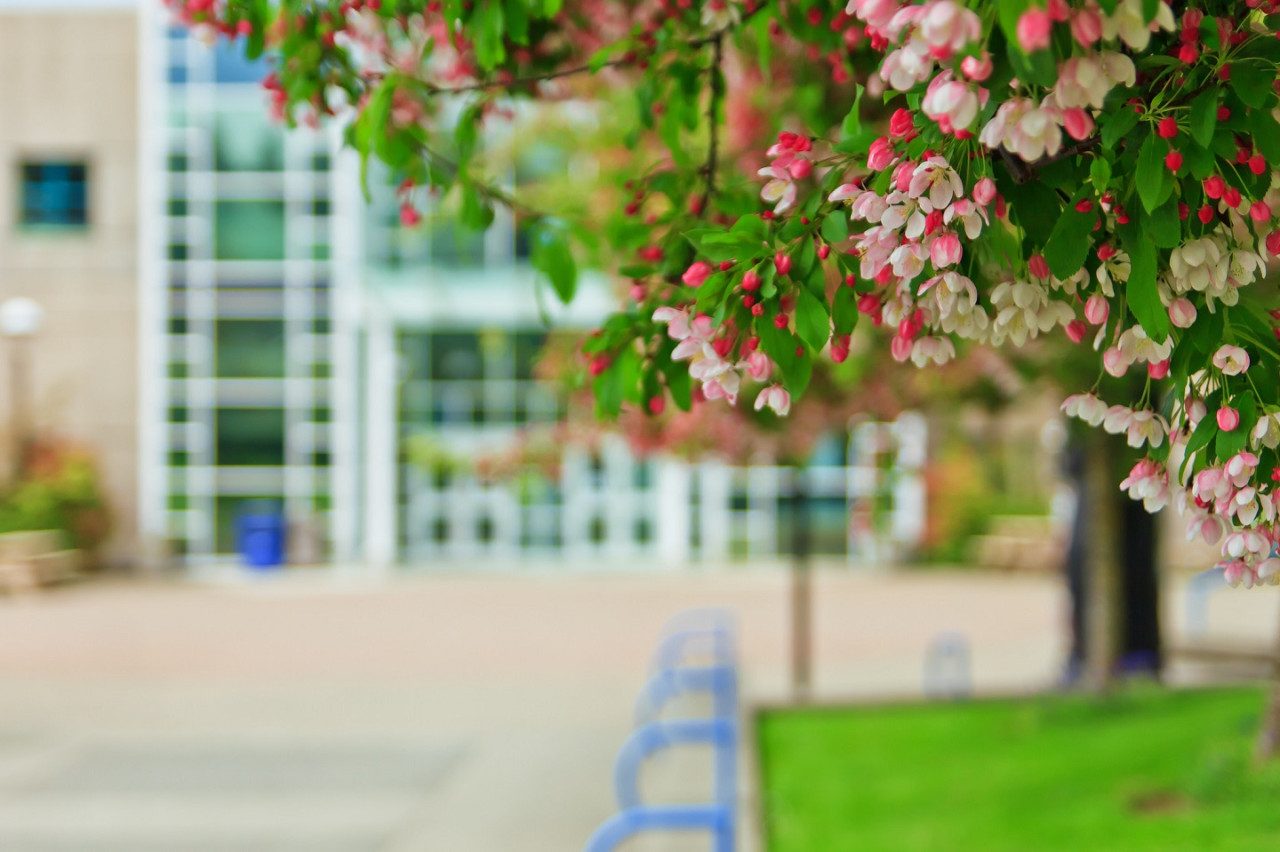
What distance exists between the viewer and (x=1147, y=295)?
1844 mm

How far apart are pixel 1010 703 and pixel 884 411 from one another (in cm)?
255

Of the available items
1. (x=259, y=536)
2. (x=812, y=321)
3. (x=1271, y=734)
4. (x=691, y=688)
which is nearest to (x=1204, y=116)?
(x=812, y=321)

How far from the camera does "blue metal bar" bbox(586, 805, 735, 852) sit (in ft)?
14.2

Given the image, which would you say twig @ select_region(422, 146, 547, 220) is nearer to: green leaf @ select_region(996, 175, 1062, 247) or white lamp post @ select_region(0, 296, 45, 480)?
green leaf @ select_region(996, 175, 1062, 247)

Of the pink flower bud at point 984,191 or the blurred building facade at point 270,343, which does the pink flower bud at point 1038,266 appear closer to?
the pink flower bud at point 984,191

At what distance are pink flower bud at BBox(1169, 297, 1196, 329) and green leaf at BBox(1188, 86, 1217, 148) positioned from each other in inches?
9.7

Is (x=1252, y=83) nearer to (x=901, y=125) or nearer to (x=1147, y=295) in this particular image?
(x=1147, y=295)

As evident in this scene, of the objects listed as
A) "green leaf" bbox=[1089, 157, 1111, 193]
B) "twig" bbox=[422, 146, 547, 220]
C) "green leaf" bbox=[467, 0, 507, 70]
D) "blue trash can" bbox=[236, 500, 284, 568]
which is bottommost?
"blue trash can" bbox=[236, 500, 284, 568]

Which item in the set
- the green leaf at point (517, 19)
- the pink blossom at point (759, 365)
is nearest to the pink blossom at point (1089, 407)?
the pink blossom at point (759, 365)

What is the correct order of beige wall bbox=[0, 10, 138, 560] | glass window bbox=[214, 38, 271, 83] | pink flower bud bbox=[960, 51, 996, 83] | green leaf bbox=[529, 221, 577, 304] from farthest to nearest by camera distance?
beige wall bbox=[0, 10, 138, 560], glass window bbox=[214, 38, 271, 83], green leaf bbox=[529, 221, 577, 304], pink flower bud bbox=[960, 51, 996, 83]

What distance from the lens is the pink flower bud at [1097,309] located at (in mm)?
1991

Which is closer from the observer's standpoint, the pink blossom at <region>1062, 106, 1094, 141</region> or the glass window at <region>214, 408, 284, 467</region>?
the pink blossom at <region>1062, 106, 1094, 141</region>

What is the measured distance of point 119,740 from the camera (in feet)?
31.7

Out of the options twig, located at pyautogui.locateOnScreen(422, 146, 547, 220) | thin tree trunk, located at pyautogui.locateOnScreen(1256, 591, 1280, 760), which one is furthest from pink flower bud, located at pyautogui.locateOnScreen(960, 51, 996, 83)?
thin tree trunk, located at pyautogui.locateOnScreen(1256, 591, 1280, 760)
